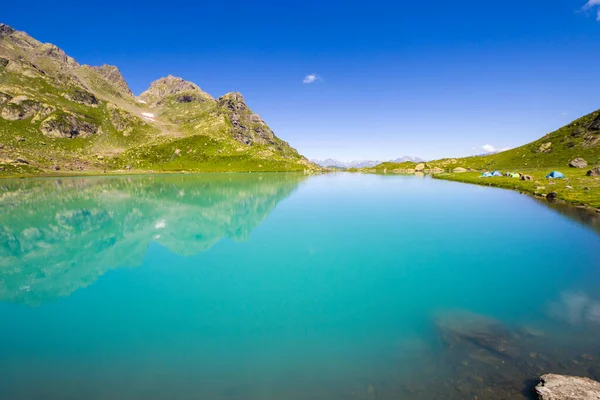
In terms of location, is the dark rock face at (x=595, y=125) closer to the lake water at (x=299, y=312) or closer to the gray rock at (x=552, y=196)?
the gray rock at (x=552, y=196)

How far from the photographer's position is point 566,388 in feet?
28.1

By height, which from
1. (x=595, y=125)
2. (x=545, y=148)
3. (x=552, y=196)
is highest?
(x=595, y=125)

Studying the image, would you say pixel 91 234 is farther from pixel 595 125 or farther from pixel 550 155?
pixel 595 125

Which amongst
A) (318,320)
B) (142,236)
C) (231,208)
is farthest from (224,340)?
(231,208)

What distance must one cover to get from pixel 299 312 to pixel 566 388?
1016 centimetres

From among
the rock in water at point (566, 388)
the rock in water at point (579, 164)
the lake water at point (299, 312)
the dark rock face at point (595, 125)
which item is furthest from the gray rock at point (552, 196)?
the dark rock face at point (595, 125)

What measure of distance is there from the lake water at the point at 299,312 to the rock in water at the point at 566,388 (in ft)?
Answer: 2.01

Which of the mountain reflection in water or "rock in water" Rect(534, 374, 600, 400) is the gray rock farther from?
"rock in water" Rect(534, 374, 600, 400)

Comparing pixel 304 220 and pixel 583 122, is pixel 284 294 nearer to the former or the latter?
pixel 304 220

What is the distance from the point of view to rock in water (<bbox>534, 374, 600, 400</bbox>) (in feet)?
27.1

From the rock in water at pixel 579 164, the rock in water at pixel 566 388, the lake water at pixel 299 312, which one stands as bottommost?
the lake water at pixel 299 312

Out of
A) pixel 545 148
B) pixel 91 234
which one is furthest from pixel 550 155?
pixel 91 234

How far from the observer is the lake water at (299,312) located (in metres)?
9.95

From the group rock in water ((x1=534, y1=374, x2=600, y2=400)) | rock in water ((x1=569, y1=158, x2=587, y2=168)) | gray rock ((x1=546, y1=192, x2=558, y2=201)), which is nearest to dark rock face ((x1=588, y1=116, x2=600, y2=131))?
rock in water ((x1=569, y1=158, x2=587, y2=168))
